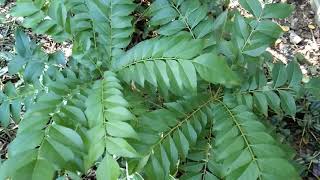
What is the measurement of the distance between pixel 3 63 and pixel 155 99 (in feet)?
3.89

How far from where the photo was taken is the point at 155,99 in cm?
196

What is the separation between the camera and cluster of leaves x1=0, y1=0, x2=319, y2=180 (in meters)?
1.27

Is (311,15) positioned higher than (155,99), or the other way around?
(311,15)

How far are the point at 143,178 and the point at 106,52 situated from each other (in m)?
0.57

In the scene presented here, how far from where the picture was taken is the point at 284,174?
1316 millimetres

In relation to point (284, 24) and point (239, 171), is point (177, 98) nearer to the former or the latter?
point (239, 171)

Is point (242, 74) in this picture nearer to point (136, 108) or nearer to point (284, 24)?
point (136, 108)

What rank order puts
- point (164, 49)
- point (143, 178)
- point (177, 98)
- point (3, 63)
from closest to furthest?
point (164, 49)
point (143, 178)
point (177, 98)
point (3, 63)

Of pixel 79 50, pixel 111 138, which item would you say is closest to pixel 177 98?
pixel 79 50

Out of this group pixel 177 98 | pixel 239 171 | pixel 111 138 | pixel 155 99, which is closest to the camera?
pixel 111 138

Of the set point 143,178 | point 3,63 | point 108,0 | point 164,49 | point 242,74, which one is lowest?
point 143,178

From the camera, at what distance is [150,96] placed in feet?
6.36

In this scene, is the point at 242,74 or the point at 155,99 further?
the point at 155,99

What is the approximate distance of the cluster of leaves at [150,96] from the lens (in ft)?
4.17
